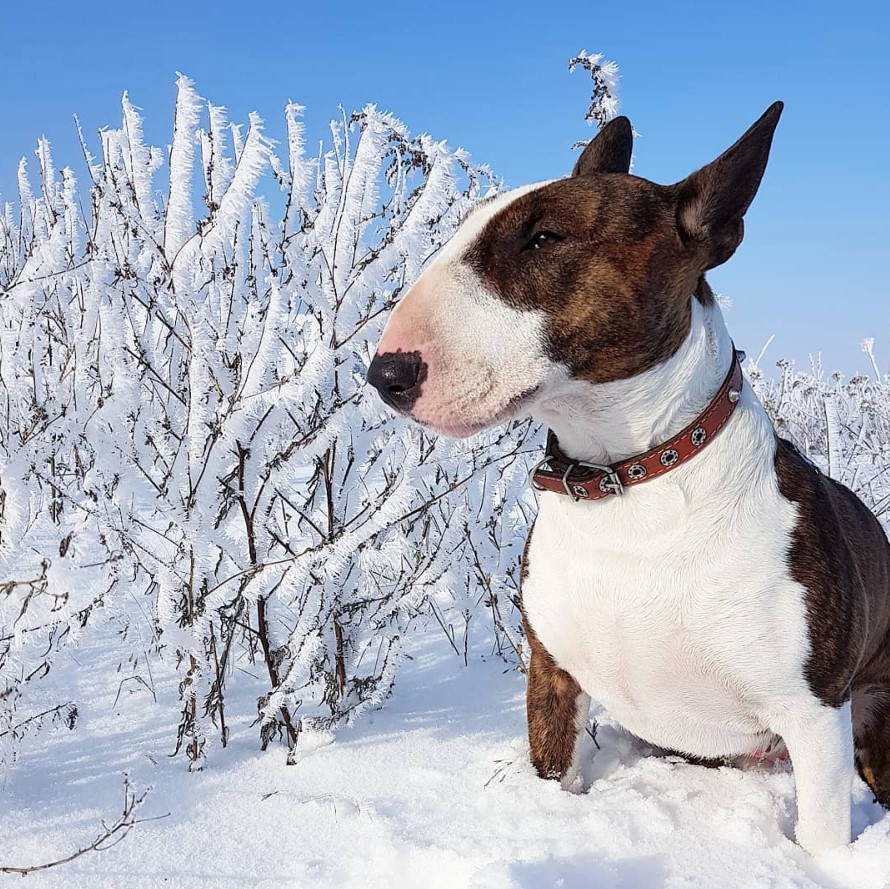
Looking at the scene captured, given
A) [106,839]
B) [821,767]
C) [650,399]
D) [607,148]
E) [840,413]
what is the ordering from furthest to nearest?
[840,413] → [607,148] → [106,839] → [821,767] → [650,399]

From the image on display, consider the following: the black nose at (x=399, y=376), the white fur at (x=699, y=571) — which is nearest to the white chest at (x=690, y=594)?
the white fur at (x=699, y=571)

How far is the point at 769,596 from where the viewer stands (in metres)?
1.97

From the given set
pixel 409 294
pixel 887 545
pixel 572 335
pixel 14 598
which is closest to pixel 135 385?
pixel 14 598

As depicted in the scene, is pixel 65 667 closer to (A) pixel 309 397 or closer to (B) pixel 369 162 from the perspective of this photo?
(A) pixel 309 397

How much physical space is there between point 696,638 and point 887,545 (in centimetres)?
93

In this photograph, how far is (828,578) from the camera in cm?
205

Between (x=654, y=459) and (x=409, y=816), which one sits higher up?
(x=654, y=459)

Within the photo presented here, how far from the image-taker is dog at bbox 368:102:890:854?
70.1 inches

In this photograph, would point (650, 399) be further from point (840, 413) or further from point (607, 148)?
point (840, 413)

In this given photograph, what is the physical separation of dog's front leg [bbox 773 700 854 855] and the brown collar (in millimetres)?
642

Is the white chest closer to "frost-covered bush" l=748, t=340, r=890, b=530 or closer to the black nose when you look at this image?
the black nose

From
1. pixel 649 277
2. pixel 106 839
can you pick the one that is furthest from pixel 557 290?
pixel 106 839

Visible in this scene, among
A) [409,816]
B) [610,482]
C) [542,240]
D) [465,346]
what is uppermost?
[542,240]

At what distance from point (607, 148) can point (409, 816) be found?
76.4 inches
